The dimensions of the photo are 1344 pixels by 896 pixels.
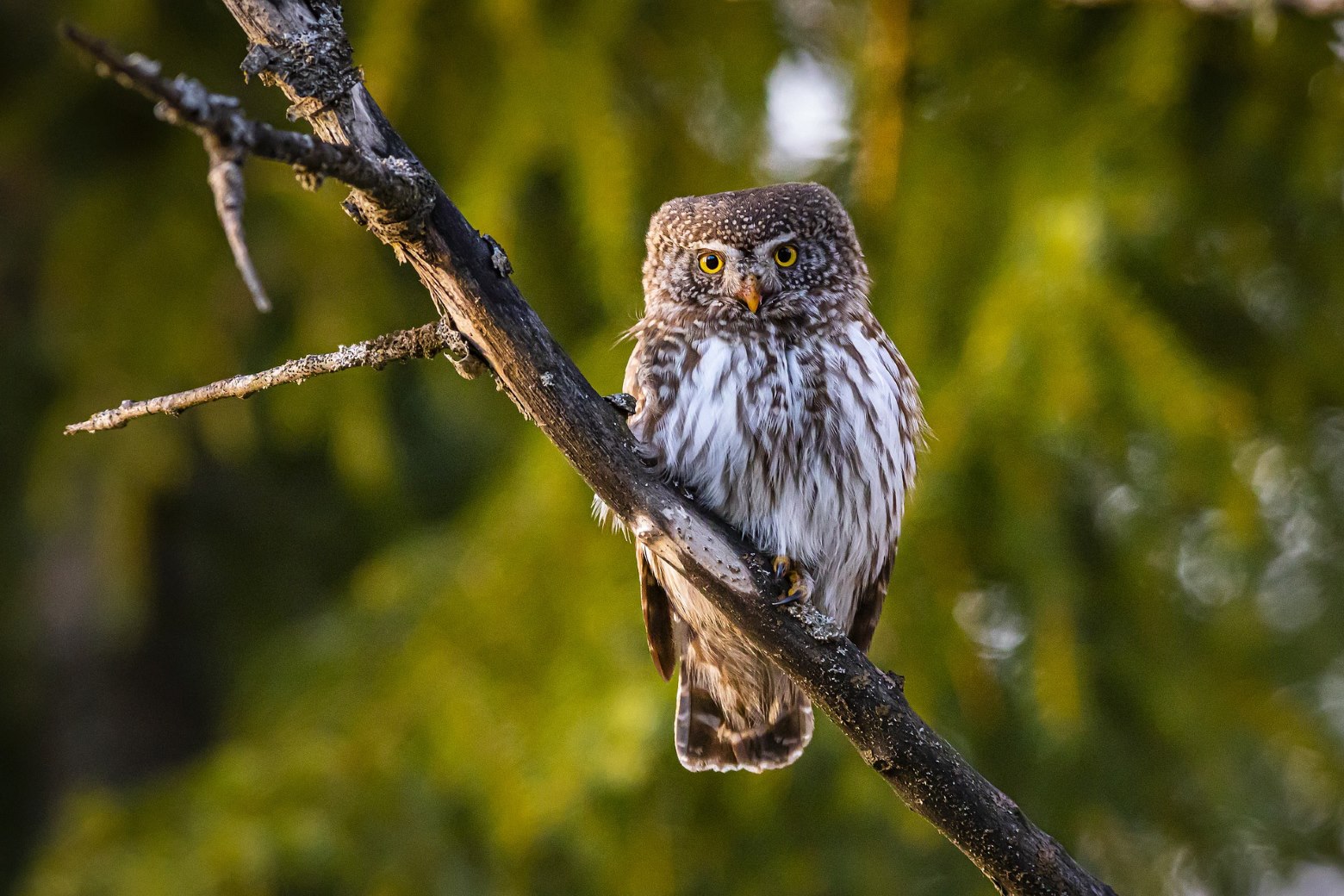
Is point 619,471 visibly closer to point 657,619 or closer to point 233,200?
point 233,200

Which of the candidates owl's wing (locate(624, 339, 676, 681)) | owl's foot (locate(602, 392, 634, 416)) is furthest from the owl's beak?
owl's foot (locate(602, 392, 634, 416))

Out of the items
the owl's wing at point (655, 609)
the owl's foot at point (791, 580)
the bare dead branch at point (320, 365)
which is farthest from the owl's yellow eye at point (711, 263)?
A: the bare dead branch at point (320, 365)

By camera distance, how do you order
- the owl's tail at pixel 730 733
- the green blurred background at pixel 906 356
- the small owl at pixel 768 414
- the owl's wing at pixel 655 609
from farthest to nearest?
1. the green blurred background at pixel 906 356
2. the owl's tail at pixel 730 733
3. the owl's wing at pixel 655 609
4. the small owl at pixel 768 414

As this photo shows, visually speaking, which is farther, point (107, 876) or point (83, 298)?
point (83, 298)

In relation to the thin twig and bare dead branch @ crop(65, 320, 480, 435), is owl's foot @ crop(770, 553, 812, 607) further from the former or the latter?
the thin twig

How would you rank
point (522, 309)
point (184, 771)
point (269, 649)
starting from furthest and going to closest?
point (269, 649) → point (184, 771) → point (522, 309)

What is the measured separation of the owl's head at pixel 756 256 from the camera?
3236mm

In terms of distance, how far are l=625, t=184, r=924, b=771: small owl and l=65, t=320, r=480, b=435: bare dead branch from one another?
95cm

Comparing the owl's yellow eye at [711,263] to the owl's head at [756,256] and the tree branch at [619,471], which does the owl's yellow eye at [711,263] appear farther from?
the tree branch at [619,471]

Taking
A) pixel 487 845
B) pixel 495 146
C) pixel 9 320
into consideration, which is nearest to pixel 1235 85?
pixel 495 146

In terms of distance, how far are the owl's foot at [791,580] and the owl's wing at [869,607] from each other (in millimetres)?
881

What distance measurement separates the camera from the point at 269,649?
18.6ft

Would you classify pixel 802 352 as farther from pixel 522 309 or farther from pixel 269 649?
pixel 269 649

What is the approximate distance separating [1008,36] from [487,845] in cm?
327
